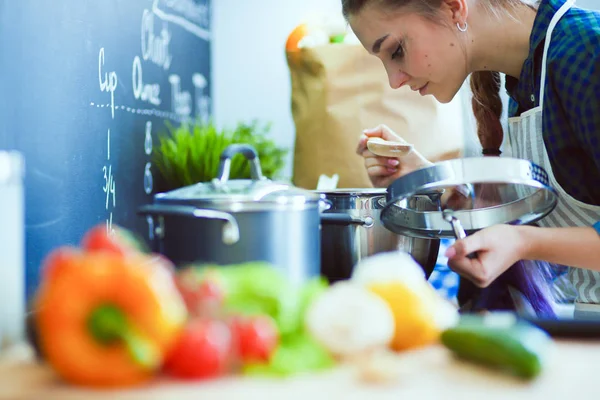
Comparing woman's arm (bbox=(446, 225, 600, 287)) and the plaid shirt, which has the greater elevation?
the plaid shirt

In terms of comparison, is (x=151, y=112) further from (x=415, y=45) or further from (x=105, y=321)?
(x=105, y=321)

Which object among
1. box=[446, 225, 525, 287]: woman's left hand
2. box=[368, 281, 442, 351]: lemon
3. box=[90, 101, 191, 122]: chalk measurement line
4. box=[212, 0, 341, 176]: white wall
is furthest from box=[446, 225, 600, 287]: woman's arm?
box=[212, 0, 341, 176]: white wall

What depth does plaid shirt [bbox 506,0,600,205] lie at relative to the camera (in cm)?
96

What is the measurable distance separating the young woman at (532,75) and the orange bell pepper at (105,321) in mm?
569

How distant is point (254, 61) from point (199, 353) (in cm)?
169

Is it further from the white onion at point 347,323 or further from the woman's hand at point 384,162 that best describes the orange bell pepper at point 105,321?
the woman's hand at point 384,162

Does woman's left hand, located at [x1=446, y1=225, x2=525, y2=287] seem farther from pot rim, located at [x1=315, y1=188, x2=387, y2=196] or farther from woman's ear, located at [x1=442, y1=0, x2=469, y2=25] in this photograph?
woman's ear, located at [x1=442, y1=0, x2=469, y2=25]

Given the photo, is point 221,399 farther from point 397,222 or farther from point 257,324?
point 397,222

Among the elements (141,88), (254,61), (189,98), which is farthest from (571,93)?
(254,61)

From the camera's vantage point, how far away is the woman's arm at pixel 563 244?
0.92 m

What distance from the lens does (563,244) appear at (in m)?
0.94

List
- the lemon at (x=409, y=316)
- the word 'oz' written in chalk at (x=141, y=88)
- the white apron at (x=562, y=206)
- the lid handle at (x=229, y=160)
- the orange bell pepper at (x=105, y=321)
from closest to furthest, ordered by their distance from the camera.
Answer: the orange bell pepper at (x=105, y=321)
the lemon at (x=409, y=316)
the lid handle at (x=229, y=160)
the white apron at (x=562, y=206)
the word 'oz' written in chalk at (x=141, y=88)

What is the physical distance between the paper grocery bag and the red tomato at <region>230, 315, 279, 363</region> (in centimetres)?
104

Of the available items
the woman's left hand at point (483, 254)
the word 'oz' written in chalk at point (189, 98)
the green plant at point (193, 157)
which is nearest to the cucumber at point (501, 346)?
the woman's left hand at point (483, 254)
